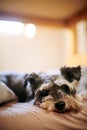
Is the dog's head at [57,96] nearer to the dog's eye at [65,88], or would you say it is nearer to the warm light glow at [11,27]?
the dog's eye at [65,88]

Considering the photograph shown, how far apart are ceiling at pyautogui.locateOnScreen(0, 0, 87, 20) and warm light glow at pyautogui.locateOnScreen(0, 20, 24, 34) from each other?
403 millimetres

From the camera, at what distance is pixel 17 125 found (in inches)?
47.9

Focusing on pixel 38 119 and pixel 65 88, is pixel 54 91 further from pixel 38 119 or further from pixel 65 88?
pixel 38 119

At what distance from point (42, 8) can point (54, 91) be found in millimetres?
3817

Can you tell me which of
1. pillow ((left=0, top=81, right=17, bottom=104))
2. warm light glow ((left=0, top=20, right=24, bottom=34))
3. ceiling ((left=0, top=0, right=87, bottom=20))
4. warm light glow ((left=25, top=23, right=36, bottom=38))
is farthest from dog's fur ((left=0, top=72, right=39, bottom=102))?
warm light glow ((left=25, top=23, right=36, bottom=38))

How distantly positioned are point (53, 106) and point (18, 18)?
4.29 m

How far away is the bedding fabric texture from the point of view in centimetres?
122

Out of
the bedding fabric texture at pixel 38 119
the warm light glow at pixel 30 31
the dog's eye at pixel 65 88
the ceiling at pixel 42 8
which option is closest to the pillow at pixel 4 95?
the bedding fabric texture at pixel 38 119

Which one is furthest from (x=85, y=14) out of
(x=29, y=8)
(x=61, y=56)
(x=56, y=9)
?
(x=61, y=56)

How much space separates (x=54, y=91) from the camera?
1482 mm

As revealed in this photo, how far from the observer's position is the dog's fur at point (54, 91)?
1381 mm

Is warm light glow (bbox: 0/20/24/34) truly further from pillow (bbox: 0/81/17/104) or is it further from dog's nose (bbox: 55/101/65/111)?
dog's nose (bbox: 55/101/65/111)

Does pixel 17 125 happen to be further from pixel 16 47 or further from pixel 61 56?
pixel 61 56

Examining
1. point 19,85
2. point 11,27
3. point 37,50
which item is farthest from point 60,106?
point 37,50
